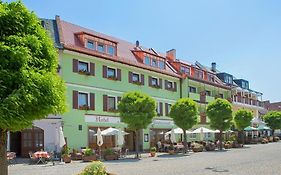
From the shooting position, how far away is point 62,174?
18.0 m

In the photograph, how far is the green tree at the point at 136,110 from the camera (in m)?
28.7

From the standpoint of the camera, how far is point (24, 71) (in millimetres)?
7504

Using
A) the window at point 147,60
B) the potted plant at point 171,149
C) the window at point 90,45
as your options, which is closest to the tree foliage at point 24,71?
the window at point 90,45

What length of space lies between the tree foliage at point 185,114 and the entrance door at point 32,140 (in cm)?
1160

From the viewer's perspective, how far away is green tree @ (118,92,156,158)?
2873 cm

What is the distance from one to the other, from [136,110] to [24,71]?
846 inches

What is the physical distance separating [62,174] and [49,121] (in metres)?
11.9

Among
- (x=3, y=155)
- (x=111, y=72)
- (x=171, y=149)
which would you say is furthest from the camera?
(x=111, y=72)

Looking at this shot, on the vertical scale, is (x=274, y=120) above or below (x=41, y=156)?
above

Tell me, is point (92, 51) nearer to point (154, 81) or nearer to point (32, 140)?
point (32, 140)

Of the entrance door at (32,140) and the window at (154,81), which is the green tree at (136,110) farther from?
the window at (154,81)

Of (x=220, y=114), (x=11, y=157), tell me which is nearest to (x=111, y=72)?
(x=220, y=114)

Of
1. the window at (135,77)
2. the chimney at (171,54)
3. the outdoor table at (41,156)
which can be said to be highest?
the chimney at (171,54)

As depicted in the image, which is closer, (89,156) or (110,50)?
(89,156)
